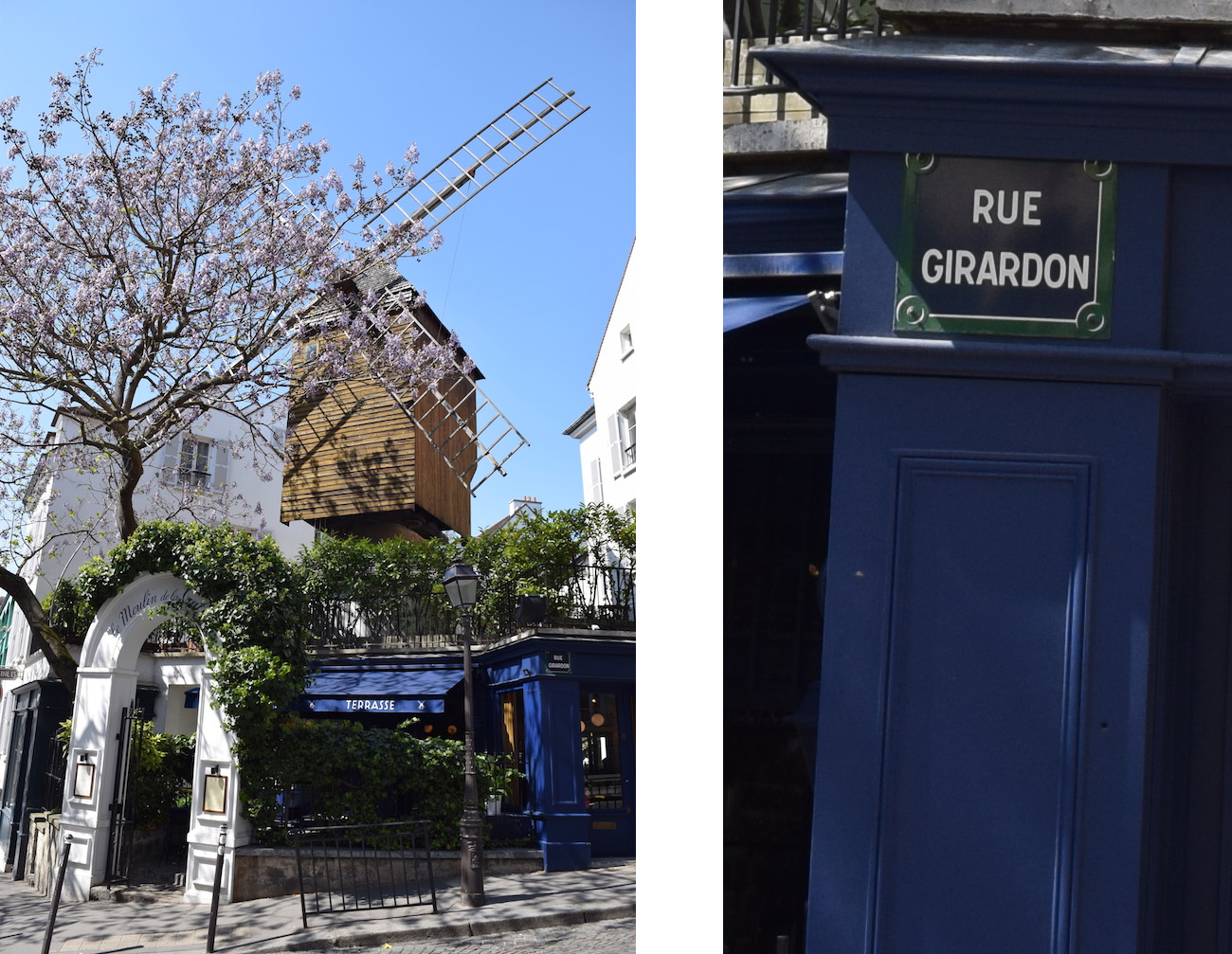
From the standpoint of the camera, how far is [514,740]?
18.4 meters

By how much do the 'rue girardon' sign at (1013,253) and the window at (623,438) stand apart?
24.3 m

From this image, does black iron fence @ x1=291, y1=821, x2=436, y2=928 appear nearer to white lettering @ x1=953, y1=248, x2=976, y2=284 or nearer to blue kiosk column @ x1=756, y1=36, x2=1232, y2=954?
blue kiosk column @ x1=756, y1=36, x2=1232, y2=954

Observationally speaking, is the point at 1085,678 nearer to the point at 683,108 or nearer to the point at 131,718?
the point at 683,108

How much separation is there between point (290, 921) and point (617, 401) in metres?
21.0

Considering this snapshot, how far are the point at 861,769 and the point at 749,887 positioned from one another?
1.92 meters

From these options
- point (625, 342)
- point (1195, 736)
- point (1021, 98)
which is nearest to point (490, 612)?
point (625, 342)

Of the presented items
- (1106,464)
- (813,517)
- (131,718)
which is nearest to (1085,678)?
(1106,464)

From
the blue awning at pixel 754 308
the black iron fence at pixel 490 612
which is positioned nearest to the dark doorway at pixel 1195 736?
the blue awning at pixel 754 308

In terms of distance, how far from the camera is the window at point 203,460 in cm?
3269

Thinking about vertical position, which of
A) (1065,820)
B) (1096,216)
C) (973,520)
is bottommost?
(1065,820)

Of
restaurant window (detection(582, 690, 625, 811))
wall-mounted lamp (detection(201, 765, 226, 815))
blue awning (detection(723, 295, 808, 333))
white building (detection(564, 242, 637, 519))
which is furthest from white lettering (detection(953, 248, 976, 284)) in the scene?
white building (detection(564, 242, 637, 519))

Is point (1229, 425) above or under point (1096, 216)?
under

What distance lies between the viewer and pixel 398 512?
28125 mm

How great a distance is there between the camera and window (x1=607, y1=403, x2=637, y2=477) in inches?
1161
